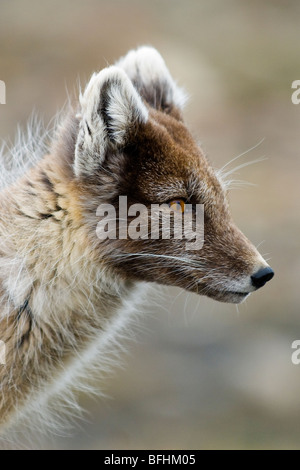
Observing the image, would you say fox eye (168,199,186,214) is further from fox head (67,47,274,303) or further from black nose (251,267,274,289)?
black nose (251,267,274,289)

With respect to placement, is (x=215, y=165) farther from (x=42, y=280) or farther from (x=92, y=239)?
(x=42, y=280)

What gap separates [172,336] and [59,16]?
8.21 m

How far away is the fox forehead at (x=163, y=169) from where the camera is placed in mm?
4301

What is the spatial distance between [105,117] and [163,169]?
47 centimetres

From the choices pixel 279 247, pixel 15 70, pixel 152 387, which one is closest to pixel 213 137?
pixel 279 247

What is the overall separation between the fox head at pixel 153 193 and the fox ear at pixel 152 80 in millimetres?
630

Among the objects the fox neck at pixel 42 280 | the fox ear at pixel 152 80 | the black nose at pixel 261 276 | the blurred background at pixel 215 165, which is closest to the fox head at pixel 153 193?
the black nose at pixel 261 276

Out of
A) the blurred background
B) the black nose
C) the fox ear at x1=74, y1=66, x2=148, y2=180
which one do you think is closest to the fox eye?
the fox ear at x1=74, y1=66, x2=148, y2=180

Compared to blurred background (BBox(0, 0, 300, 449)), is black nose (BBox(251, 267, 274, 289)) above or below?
below

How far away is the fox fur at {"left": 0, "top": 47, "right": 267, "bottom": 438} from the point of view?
429cm

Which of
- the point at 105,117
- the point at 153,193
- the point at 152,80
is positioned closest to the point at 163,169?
the point at 153,193

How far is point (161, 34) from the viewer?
14844mm

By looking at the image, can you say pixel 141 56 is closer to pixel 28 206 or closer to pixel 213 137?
pixel 28 206

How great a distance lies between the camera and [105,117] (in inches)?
168
